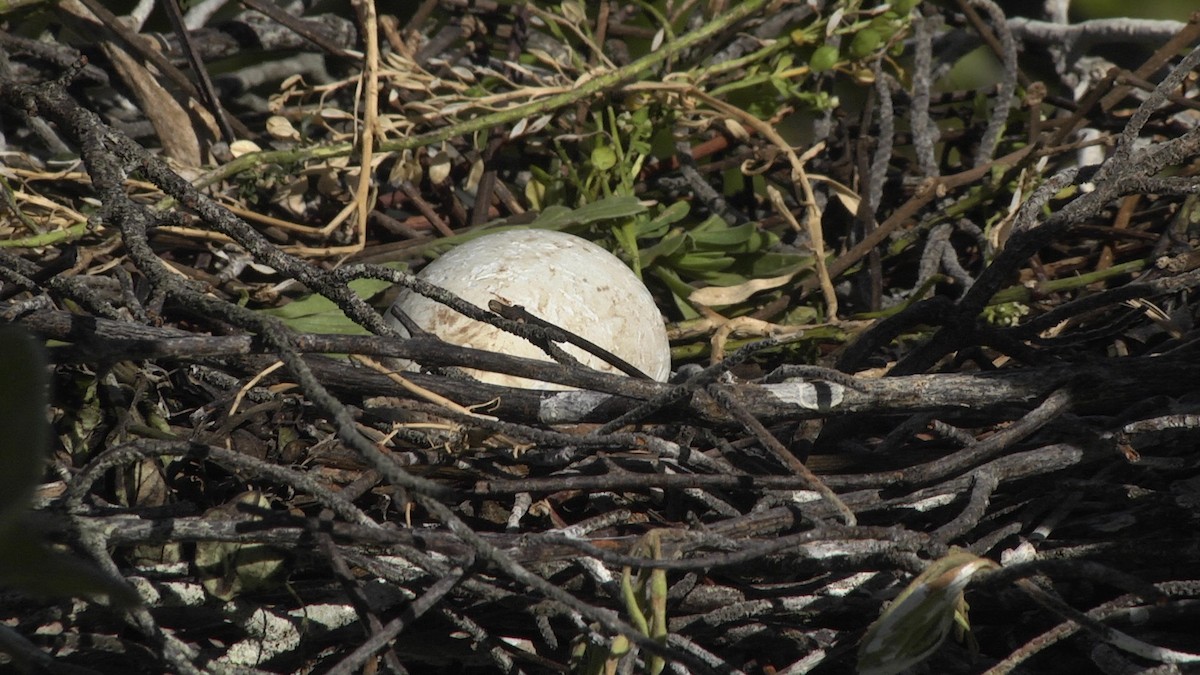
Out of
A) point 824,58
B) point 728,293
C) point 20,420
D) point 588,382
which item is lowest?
point 728,293

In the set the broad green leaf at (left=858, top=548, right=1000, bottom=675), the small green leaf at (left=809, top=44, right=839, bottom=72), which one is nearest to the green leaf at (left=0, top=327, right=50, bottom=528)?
the broad green leaf at (left=858, top=548, right=1000, bottom=675)

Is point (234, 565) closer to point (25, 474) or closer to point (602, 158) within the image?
point (25, 474)

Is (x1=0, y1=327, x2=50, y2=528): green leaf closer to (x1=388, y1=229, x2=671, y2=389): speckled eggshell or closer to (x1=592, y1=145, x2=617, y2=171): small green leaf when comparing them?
(x1=388, y1=229, x2=671, y2=389): speckled eggshell

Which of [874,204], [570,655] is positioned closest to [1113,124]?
[874,204]

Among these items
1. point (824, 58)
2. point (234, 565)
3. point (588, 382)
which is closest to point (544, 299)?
point (588, 382)

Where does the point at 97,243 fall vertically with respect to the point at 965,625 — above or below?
above

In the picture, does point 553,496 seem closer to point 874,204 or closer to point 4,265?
point 4,265
